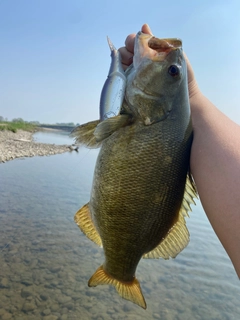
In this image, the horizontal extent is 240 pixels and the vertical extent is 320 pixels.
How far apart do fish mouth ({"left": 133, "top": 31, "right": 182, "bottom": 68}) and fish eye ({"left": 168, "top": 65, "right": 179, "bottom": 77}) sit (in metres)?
0.11

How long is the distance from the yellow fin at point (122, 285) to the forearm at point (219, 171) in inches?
38.7

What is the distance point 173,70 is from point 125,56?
2.23 ft

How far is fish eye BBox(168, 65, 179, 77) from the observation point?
250 cm

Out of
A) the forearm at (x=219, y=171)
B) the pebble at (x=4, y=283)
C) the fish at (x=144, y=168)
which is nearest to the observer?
the forearm at (x=219, y=171)

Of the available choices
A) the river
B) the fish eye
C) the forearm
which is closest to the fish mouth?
the fish eye

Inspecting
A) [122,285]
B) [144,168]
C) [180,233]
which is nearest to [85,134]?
[144,168]

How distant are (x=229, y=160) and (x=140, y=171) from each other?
625 mm

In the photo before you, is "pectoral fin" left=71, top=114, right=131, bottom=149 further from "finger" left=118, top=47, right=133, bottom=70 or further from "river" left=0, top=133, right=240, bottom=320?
"river" left=0, top=133, right=240, bottom=320

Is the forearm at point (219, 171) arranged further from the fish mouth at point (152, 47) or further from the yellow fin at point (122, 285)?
the yellow fin at point (122, 285)

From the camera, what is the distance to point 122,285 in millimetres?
2703

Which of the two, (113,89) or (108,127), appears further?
(113,89)

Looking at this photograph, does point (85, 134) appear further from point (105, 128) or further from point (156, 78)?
point (156, 78)

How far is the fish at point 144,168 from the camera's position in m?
2.32

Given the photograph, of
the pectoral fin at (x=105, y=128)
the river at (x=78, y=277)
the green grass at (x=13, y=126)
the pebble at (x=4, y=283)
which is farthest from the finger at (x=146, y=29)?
the green grass at (x=13, y=126)
